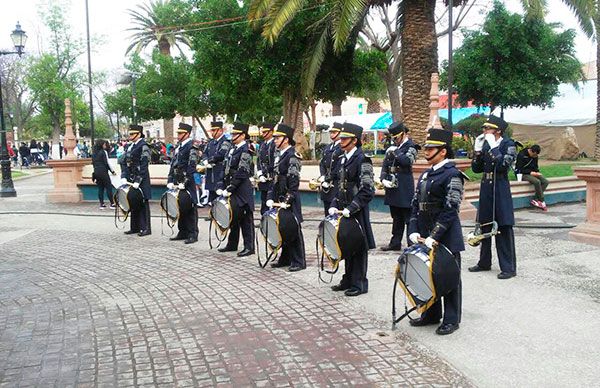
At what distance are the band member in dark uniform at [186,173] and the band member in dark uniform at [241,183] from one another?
136cm

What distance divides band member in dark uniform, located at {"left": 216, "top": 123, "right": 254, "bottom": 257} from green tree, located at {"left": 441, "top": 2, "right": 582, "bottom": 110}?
20.3m

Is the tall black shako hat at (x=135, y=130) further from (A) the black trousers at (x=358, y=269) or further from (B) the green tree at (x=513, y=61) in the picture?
(B) the green tree at (x=513, y=61)

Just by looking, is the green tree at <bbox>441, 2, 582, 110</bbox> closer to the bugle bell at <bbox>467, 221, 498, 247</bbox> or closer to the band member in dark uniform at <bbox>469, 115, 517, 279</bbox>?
the band member in dark uniform at <bbox>469, 115, 517, 279</bbox>

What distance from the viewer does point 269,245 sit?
8781 mm

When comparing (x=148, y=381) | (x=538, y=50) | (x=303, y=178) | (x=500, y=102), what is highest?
(x=538, y=50)

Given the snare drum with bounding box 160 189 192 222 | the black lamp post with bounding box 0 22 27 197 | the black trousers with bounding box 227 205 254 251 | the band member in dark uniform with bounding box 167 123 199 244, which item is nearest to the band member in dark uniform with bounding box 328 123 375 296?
the black trousers with bounding box 227 205 254 251

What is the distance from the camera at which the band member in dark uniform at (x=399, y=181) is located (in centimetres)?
999

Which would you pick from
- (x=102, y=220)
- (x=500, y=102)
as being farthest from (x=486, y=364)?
(x=500, y=102)

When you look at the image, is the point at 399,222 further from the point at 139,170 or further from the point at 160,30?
the point at 160,30

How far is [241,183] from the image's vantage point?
9.67 meters

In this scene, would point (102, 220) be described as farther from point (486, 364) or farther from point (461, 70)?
point (461, 70)

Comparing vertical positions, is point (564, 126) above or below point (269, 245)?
above

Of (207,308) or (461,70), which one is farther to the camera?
(461,70)

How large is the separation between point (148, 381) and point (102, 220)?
10286 mm
